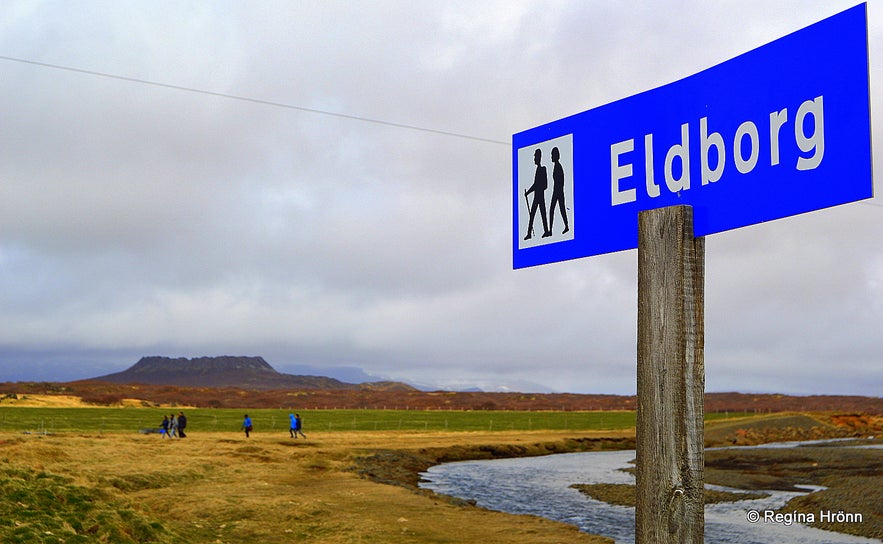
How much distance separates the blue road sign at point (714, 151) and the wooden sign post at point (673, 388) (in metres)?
0.16

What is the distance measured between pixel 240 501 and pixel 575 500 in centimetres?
1506

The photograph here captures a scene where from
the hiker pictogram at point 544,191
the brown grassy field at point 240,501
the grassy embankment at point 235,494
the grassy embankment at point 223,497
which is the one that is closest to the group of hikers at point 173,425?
the grassy embankment at point 223,497

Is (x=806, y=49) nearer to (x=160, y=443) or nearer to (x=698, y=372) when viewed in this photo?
(x=698, y=372)

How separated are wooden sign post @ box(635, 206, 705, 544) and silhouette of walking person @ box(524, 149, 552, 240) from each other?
2.36 ft

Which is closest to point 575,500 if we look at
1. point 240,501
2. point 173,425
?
point 240,501

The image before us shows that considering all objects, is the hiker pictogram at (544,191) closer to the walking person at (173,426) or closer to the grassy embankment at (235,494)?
the grassy embankment at (235,494)

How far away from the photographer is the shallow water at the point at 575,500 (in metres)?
24.1

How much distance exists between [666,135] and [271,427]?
6638 cm

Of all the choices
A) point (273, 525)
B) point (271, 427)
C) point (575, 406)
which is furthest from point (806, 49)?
point (575, 406)

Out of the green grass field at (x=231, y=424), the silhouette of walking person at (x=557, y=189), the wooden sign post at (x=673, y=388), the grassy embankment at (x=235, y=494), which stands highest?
the silhouette of walking person at (x=557, y=189)

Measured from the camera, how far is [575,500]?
1246 inches

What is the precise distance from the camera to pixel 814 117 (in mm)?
2936

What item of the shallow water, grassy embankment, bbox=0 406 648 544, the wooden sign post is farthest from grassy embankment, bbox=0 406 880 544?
the wooden sign post
